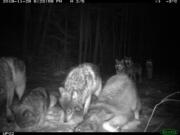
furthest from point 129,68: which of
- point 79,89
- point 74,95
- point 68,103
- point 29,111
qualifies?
point 29,111

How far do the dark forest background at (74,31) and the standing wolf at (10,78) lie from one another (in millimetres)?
7541

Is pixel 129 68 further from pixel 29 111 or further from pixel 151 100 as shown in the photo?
pixel 29 111

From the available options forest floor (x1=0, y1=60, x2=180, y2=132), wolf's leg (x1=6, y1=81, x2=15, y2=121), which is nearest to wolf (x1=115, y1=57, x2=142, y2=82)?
forest floor (x1=0, y1=60, x2=180, y2=132)

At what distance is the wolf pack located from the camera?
6371 millimetres

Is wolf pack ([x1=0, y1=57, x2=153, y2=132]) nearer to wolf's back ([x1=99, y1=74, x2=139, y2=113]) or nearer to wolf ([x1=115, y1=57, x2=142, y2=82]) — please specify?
wolf's back ([x1=99, y1=74, x2=139, y2=113])

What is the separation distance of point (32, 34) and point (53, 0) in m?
10.1

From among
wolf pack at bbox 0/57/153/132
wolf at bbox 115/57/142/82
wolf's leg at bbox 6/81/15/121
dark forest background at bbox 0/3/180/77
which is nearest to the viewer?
wolf pack at bbox 0/57/153/132

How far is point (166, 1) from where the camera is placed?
7.06 metres

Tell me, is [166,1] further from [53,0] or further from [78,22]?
[78,22]

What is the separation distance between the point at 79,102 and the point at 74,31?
1292cm

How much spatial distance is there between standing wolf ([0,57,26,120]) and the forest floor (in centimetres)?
69

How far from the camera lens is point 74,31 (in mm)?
19375

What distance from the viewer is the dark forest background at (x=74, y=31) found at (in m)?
16.0

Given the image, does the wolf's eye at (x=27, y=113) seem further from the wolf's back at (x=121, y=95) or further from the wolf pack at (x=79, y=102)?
the wolf's back at (x=121, y=95)
